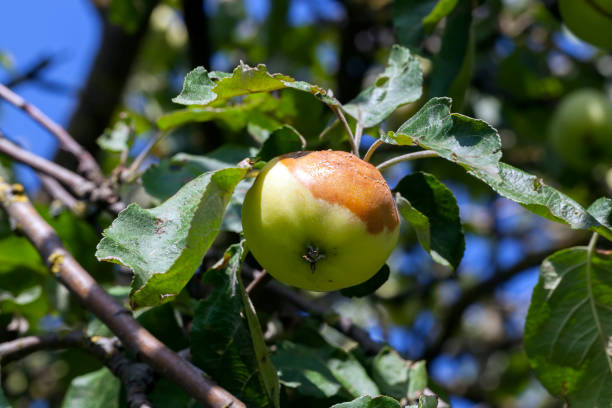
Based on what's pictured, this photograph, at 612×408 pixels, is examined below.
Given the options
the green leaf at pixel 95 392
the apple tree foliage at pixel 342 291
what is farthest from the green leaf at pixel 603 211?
the green leaf at pixel 95 392

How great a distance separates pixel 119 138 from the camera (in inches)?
53.6

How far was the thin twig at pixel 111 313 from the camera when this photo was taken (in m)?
0.79

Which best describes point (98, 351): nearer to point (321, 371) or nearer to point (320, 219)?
point (321, 371)

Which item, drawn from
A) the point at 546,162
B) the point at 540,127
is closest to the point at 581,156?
the point at 546,162

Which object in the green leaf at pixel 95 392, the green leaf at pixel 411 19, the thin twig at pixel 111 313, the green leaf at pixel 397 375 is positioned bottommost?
the green leaf at pixel 397 375

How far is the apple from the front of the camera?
2.27 ft

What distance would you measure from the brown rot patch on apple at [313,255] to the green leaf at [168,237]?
0.10 metres

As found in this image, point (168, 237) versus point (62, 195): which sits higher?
point (168, 237)

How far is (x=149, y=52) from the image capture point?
3.16 meters

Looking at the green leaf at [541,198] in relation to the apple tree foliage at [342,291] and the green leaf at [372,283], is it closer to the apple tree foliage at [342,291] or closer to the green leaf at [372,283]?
the apple tree foliage at [342,291]

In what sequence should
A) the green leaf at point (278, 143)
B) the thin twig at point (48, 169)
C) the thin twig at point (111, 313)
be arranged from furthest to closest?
the thin twig at point (48, 169), the green leaf at point (278, 143), the thin twig at point (111, 313)

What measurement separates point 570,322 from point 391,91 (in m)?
0.44

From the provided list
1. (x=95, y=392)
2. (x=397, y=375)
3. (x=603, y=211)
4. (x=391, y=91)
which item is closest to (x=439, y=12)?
(x=391, y=91)

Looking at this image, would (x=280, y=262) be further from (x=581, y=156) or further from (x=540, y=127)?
(x=540, y=127)
